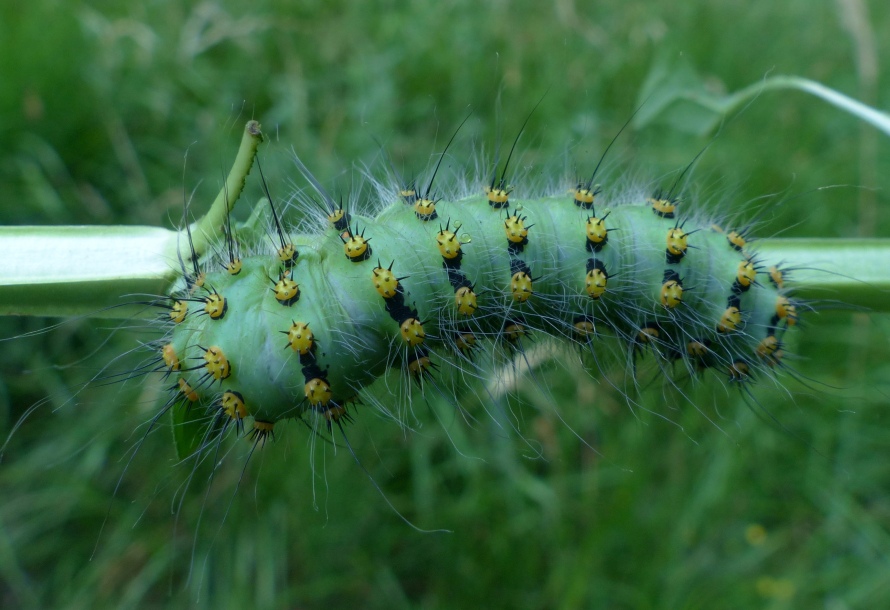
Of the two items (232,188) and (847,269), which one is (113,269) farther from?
(847,269)

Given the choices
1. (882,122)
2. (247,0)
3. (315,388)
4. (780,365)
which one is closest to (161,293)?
(315,388)

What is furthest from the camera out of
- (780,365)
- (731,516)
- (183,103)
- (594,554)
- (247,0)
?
(247,0)

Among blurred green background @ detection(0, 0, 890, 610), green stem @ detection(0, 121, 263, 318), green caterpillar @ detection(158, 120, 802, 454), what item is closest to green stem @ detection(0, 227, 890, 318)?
green stem @ detection(0, 121, 263, 318)

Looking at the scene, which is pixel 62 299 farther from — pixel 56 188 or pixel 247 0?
pixel 247 0

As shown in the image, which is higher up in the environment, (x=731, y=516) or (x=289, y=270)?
(x=289, y=270)

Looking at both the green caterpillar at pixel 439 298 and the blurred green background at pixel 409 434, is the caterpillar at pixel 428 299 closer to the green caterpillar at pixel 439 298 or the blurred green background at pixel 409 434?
the green caterpillar at pixel 439 298

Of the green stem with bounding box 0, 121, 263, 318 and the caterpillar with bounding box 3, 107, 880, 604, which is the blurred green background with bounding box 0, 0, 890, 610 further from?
the green stem with bounding box 0, 121, 263, 318

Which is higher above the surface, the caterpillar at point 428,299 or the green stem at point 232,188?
the green stem at point 232,188

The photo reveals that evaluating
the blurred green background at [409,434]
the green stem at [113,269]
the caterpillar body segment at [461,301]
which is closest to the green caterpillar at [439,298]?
the caterpillar body segment at [461,301]
